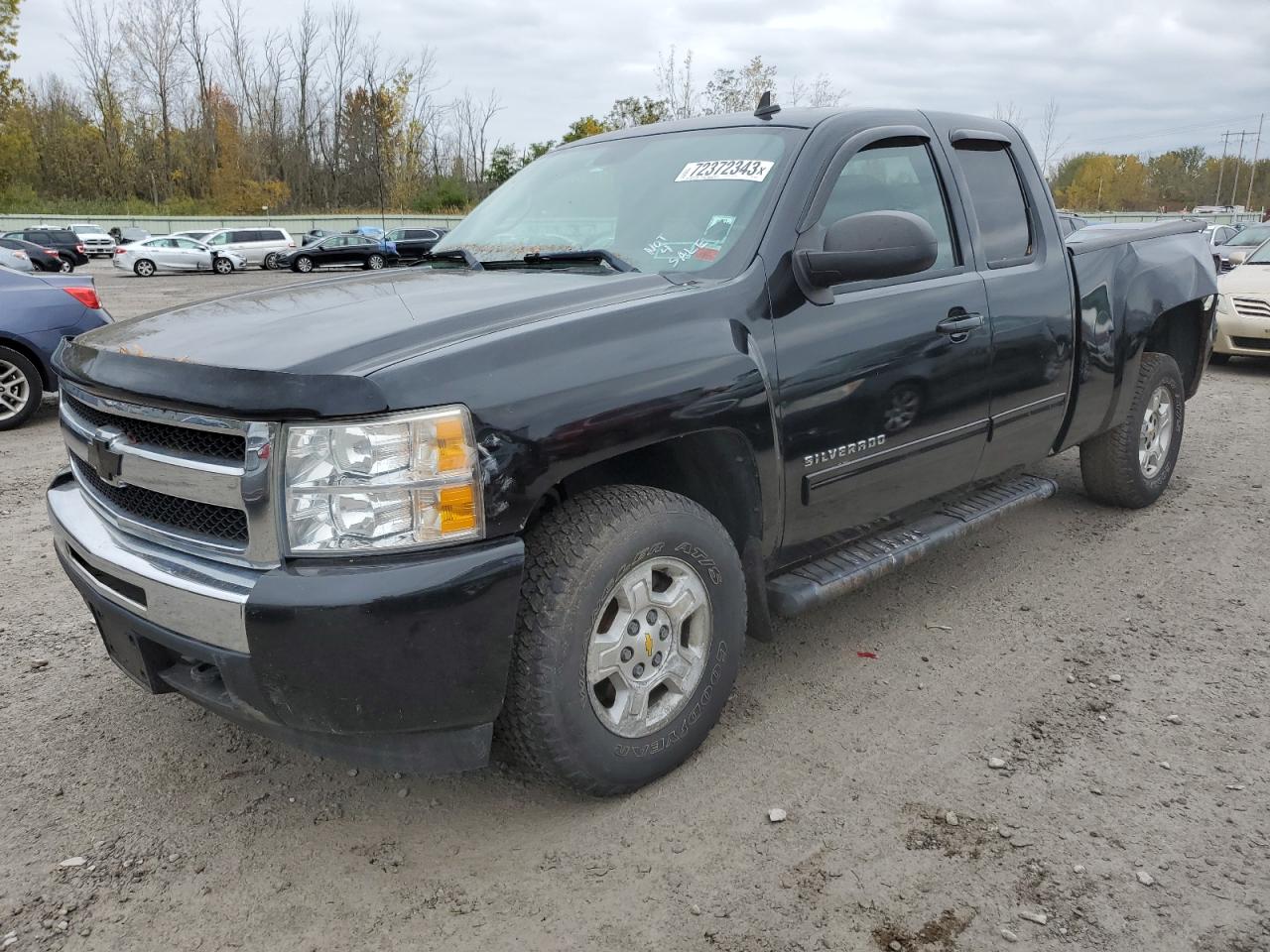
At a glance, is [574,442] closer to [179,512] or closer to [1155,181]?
[179,512]

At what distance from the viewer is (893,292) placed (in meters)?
3.23

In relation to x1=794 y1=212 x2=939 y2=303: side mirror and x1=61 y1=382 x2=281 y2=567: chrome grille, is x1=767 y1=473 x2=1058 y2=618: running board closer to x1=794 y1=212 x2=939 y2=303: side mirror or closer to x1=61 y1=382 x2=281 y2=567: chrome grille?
x1=794 y1=212 x2=939 y2=303: side mirror

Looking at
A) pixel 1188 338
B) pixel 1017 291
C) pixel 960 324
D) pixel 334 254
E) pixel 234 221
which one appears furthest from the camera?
pixel 234 221

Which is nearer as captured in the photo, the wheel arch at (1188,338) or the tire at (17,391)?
the wheel arch at (1188,338)

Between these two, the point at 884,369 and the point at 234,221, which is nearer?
the point at 884,369

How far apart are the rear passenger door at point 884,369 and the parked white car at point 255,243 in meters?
35.7

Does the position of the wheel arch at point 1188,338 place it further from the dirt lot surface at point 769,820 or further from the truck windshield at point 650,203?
the truck windshield at point 650,203

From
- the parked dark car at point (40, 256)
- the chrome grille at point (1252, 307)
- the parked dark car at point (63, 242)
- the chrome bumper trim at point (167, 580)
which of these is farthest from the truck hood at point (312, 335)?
the parked dark car at point (63, 242)

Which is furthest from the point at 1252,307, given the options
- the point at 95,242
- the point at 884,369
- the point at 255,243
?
the point at 95,242

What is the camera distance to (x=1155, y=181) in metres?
87.4

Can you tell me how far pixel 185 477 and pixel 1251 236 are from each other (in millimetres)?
18281

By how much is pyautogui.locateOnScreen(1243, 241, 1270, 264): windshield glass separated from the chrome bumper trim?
11.8 metres

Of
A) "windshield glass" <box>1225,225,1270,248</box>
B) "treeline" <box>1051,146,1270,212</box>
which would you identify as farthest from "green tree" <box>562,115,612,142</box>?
"treeline" <box>1051,146,1270,212</box>

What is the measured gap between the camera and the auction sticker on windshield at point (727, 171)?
3.13 m
